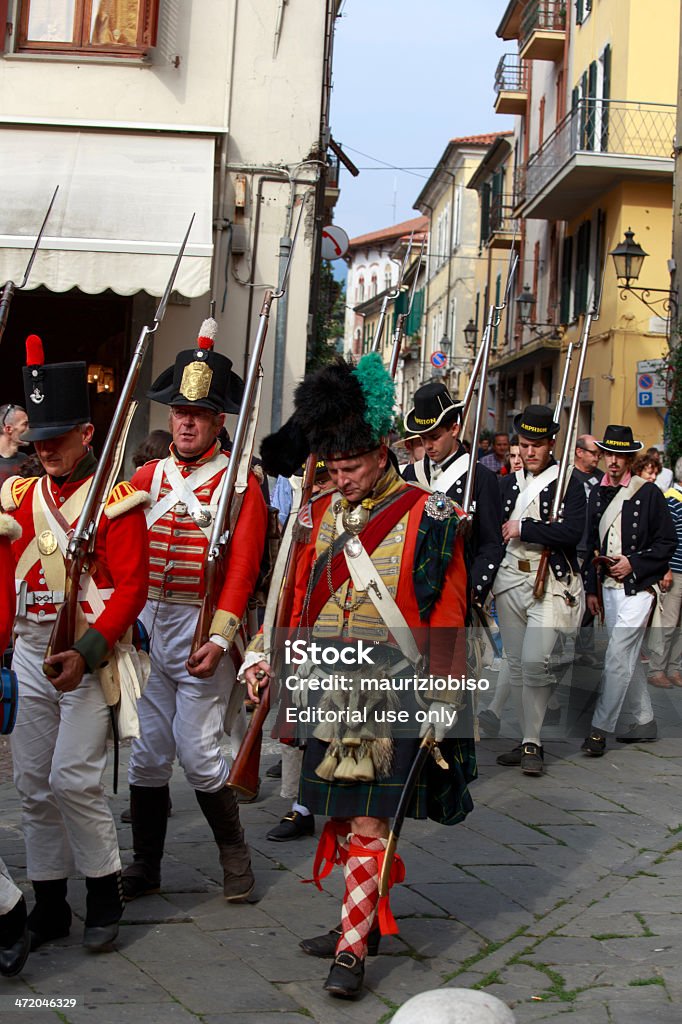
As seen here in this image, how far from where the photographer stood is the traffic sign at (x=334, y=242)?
1666cm

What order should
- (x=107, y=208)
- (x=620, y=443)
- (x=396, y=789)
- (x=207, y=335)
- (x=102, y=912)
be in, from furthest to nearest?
(x=107, y=208) < (x=620, y=443) < (x=207, y=335) < (x=102, y=912) < (x=396, y=789)

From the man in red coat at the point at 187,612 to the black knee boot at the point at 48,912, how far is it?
1.55 feet

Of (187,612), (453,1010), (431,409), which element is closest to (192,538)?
(187,612)

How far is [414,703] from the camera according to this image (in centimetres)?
452

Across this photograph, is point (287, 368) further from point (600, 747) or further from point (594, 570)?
point (600, 747)

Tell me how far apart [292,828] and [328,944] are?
1.47 m

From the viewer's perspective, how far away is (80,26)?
13.2 meters

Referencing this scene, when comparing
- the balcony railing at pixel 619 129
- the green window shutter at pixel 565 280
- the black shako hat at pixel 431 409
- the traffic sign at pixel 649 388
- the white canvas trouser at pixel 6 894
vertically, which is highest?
the balcony railing at pixel 619 129

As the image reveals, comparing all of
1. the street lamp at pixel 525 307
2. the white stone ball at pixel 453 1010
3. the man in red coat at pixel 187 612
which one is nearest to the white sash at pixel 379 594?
the man in red coat at pixel 187 612

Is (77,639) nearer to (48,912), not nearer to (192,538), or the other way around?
(192,538)

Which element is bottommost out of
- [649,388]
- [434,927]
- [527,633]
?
[434,927]

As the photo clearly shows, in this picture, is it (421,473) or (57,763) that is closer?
(57,763)

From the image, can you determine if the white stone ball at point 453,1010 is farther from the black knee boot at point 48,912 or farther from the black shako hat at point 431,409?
the black shako hat at point 431,409

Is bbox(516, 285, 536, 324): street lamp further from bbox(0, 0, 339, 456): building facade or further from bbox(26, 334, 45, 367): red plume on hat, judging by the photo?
bbox(26, 334, 45, 367): red plume on hat
